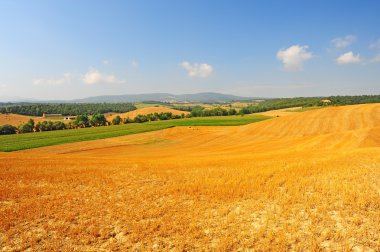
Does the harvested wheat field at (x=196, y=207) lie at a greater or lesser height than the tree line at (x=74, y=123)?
greater

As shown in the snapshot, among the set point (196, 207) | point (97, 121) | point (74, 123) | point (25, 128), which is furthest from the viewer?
point (97, 121)

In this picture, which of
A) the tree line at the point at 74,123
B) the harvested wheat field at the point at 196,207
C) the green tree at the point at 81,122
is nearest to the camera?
the harvested wheat field at the point at 196,207

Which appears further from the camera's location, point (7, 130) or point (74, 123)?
point (74, 123)

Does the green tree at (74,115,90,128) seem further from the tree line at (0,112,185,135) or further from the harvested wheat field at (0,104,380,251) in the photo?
the harvested wheat field at (0,104,380,251)

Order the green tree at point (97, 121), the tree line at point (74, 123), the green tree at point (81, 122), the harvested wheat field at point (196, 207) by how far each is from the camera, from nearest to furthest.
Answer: the harvested wheat field at point (196, 207)
the tree line at point (74, 123)
the green tree at point (81, 122)
the green tree at point (97, 121)

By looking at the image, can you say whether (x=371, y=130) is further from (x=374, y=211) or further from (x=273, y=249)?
(x=273, y=249)

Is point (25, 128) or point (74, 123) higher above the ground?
point (74, 123)

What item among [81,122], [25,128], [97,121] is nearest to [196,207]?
[25,128]

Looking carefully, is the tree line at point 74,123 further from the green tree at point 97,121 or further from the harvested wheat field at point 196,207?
the harvested wheat field at point 196,207

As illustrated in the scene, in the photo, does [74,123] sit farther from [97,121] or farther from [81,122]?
[97,121]

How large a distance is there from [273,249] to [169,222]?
4.27m

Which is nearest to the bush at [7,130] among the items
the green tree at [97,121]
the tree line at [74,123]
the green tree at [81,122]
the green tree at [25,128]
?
the tree line at [74,123]

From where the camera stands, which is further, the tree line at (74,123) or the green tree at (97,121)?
the green tree at (97,121)

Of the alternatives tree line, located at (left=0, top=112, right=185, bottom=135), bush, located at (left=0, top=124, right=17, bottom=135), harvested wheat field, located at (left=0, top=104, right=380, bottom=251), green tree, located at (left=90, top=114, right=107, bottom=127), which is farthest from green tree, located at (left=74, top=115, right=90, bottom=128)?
harvested wheat field, located at (left=0, top=104, right=380, bottom=251)
